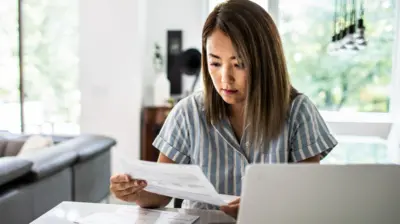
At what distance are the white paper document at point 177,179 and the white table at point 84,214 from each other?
0.14 metres

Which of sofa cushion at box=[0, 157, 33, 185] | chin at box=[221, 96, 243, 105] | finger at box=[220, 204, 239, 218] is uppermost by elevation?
chin at box=[221, 96, 243, 105]

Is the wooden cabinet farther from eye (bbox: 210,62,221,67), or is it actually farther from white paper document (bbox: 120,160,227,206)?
white paper document (bbox: 120,160,227,206)

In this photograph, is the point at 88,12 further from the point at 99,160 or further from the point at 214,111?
the point at 214,111

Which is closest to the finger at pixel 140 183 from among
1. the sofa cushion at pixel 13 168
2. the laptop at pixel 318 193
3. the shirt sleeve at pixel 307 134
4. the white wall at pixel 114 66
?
the shirt sleeve at pixel 307 134

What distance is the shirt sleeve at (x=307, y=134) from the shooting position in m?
1.27

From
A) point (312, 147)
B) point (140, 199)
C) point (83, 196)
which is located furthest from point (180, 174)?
point (83, 196)

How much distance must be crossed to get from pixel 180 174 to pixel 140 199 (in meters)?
0.32

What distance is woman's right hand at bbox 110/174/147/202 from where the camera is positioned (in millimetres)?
1174

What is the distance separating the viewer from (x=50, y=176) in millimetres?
2555

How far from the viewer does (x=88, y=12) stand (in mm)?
4805

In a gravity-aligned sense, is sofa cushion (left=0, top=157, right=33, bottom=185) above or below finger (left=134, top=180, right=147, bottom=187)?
below

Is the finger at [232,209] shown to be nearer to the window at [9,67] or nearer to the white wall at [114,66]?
the white wall at [114,66]

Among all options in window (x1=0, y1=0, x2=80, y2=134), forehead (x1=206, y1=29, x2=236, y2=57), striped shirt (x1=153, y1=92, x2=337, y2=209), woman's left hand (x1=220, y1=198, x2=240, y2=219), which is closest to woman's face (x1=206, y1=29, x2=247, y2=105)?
forehead (x1=206, y1=29, x2=236, y2=57)

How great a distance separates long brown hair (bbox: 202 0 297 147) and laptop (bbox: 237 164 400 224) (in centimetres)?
56
